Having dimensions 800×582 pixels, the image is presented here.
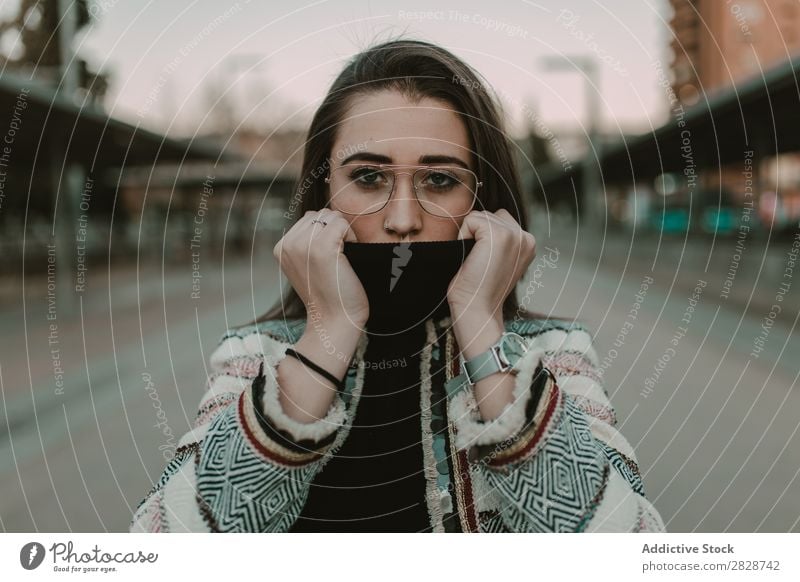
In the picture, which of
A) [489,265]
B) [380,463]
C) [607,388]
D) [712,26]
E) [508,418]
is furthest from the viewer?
[607,388]

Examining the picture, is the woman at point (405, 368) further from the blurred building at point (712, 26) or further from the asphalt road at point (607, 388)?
the blurred building at point (712, 26)

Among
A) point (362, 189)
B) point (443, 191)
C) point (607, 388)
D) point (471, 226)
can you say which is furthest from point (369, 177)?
point (607, 388)

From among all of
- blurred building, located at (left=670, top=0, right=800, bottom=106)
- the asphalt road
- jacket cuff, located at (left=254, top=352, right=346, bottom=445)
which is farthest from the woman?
blurred building, located at (left=670, top=0, right=800, bottom=106)

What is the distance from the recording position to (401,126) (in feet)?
4.70

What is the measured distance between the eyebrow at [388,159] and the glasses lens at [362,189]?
0.01 metres

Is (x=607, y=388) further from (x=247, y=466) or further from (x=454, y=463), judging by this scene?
(x=247, y=466)

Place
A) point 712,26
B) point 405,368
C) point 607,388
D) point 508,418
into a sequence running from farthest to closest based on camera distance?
1. point 607,388
2. point 712,26
3. point 405,368
4. point 508,418

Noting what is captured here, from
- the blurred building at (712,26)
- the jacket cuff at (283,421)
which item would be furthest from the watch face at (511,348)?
the blurred building at (712,26)

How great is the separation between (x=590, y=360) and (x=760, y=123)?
12243mm

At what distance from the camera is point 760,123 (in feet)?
40.3

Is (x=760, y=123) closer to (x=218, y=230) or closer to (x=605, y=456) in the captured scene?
(x=605, y=456)

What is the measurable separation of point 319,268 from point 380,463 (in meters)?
0.37

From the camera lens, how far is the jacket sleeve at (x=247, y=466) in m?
1.18
